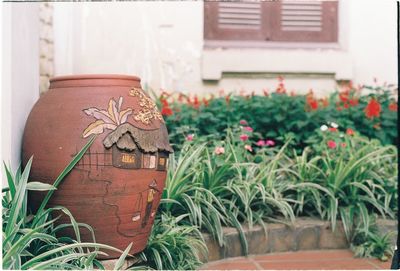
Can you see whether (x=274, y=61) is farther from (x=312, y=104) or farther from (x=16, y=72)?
(x=16, y=72)

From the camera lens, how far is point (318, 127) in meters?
4.21

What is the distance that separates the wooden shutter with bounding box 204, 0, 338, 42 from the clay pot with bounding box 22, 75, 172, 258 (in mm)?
3020

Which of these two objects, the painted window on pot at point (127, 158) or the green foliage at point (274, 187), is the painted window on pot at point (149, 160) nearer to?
the painted window on pot at point (127, 158)

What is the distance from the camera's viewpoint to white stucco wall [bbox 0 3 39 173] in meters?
2.31

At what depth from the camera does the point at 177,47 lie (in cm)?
517

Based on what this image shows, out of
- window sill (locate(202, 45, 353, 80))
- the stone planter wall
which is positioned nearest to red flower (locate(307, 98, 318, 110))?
window sill (locate(202, 45, 353, 80))

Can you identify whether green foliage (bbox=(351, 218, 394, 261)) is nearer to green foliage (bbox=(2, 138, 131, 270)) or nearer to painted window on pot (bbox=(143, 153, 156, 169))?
painted window on pot (bbox=(143, 153, 156, 169))

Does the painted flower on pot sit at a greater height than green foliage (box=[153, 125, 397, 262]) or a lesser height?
greater

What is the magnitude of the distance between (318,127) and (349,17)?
1686mm

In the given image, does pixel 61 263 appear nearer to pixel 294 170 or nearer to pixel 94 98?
pixel 94 98

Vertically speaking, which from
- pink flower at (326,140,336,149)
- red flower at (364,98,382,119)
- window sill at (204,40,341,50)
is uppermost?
window sill at (204,40,341,50)

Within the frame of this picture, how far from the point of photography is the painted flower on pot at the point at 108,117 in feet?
7.58

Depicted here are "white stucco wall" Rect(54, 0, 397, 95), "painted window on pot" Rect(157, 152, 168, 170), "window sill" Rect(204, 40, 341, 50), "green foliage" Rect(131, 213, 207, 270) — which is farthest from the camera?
"window sill" Rect(204, 40, 341, 50)

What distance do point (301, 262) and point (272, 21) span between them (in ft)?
9.70
